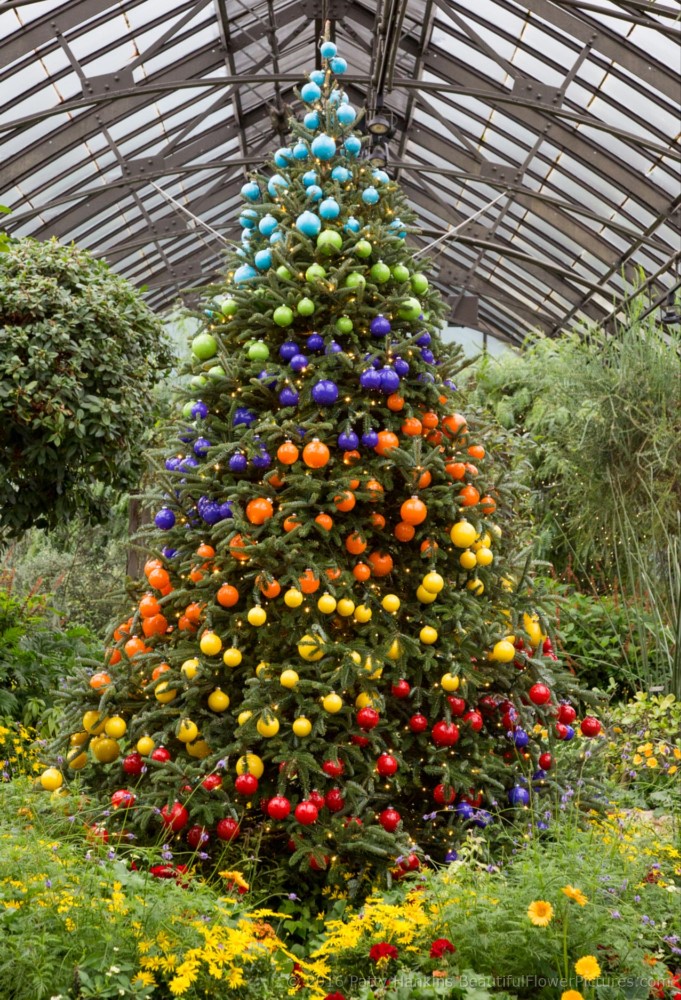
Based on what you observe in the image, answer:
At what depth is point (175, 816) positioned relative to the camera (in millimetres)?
2102

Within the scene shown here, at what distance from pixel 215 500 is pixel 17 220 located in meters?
8.45

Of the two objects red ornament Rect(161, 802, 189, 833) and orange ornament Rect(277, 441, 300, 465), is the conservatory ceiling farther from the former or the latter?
red ornament Rect(161, 802, 189, 833)

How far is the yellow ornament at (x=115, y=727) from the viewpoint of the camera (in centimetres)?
238

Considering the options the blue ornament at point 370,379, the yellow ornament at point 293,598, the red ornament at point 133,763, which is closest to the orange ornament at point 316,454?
the blue ornament at point 370,379

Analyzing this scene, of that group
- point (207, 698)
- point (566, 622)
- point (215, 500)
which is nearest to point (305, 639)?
point (207, 698)

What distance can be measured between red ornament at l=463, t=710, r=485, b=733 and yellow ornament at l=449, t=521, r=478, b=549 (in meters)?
0.48

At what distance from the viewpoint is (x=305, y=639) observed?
7.55ft

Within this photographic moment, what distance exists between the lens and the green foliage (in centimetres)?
354

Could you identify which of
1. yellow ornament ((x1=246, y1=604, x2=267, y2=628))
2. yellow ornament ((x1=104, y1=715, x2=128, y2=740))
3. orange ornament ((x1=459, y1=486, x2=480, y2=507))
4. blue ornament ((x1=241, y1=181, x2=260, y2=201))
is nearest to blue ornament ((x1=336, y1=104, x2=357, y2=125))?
blue ornament ((x1=241, y1=181, x2=260, y2=201))

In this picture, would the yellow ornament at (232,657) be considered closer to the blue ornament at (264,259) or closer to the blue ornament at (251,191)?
the blue ornament at (264,259)

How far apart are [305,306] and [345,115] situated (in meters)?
0.76

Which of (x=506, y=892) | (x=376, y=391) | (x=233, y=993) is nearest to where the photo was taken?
(x=233, y=993)

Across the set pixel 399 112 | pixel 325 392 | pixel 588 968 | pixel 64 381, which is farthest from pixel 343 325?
pixel 399 112

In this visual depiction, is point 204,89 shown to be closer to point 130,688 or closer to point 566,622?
point 566,622
